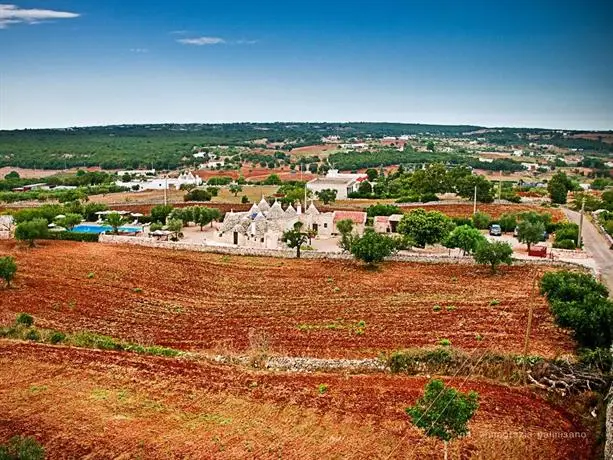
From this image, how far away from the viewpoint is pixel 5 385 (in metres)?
18.1

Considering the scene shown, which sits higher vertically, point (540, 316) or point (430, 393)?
point (430, 393)

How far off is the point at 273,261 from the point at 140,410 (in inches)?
931

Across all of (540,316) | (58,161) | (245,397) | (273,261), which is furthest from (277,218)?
(58,161)

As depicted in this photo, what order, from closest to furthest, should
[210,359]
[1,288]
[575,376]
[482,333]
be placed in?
1. [575,376]
2. [210,359]
3. [482,333]
4. [1,288]

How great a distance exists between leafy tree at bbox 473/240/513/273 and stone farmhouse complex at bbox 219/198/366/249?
1517 centimetres

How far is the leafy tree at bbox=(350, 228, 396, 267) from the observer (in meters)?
36.9

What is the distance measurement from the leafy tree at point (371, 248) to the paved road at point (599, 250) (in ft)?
40.5

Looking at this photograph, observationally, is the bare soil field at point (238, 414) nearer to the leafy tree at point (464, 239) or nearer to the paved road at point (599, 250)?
the paved road at point (599, 250)

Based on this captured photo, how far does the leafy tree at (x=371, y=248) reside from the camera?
121 feet

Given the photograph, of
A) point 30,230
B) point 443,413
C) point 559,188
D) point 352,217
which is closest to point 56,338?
point 443,413

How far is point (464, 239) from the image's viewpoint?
39375mm

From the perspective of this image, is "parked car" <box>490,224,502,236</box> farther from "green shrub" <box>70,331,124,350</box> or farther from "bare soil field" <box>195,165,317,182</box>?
"bare soil field" <box>195,165,317,182</box>

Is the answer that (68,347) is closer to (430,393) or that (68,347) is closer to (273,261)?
(430,393)

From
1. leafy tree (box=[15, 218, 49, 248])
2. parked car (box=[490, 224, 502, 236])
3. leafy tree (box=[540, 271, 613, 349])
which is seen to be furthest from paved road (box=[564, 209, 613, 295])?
leafy tree (box=[15, 218, 49, 248])
